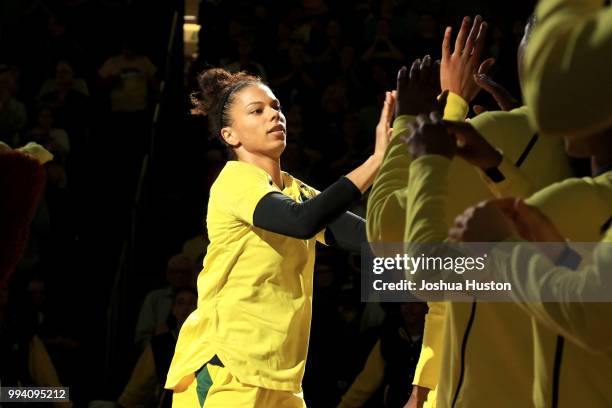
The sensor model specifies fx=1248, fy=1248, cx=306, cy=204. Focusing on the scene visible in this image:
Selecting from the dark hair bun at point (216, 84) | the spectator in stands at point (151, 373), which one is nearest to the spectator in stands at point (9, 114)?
the spectator in stands at point (151, 373)

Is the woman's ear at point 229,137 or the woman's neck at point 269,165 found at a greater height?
the woman's ear at point 229,137

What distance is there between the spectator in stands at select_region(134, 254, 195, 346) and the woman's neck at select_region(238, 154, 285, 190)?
2.78m

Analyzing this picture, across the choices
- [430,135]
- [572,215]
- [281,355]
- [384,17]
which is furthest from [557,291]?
[384,17]

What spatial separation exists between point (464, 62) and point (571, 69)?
0.85 metres

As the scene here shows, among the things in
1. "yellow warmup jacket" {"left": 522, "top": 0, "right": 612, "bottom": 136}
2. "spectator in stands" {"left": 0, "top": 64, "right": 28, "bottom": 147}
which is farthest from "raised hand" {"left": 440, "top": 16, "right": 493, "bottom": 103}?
"spectator in stands" {"left": 0, "top": 64, "right": 28, "bottom": 147}

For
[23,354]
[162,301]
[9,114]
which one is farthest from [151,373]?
[9,114]

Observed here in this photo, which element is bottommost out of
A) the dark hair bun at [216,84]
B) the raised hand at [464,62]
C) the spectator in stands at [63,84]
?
the raised hand at [464,62]

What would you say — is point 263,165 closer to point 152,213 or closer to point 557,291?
point 557,291

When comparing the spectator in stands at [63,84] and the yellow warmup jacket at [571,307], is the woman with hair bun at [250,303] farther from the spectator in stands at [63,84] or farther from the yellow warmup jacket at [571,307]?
the spectator in stands at [63,84]

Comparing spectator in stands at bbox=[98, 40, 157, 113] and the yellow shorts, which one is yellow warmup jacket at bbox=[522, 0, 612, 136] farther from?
spectator in stands at bbox=[98, 40, 157, 113]

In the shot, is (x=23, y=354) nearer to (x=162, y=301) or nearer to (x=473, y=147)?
(x=162, y=301)

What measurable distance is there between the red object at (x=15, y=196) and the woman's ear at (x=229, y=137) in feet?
3.53

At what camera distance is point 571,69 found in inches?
73.4

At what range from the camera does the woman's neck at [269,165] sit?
437 centimetres
